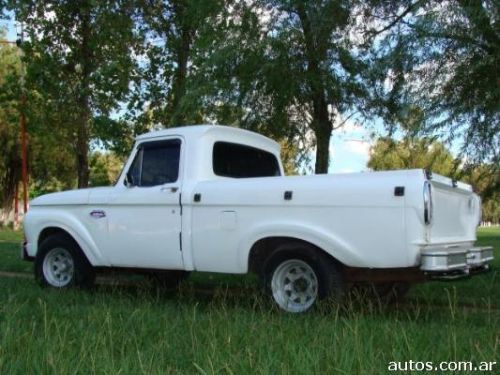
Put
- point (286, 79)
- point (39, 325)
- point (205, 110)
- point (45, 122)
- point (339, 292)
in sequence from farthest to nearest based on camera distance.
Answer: point (45, 122), point (205, 110), point (286, 79), point (339, 292), point (39, 325)

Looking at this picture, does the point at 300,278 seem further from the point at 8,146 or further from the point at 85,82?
the point at 8,146

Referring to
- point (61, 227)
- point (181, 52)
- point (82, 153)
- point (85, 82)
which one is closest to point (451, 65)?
point (61, 227)

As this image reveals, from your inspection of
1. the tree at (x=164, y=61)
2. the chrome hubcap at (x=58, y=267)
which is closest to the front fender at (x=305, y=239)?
the chrome hubcap at (x=58, y=267)

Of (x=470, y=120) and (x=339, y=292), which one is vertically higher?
(x=470, y=120)

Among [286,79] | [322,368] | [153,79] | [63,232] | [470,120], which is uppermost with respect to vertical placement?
[153,79]

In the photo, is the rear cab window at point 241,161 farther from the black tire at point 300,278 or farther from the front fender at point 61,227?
the front fender at point 61,227

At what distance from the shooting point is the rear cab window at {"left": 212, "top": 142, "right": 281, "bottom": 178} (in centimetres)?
761

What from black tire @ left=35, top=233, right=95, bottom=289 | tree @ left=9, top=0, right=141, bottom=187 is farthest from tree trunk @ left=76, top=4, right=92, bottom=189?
black tire @ left=35, top=233, right=95, bottom=289

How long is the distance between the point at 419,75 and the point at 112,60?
27.8 feet

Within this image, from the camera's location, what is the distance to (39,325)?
5.57 m

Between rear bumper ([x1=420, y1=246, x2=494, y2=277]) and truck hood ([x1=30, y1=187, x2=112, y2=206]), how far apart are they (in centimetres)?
407

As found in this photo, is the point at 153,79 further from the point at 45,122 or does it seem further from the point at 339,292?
the point at 339,292

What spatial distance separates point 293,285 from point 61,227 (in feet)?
11.2

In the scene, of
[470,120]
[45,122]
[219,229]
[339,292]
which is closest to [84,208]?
→ [219,229]
